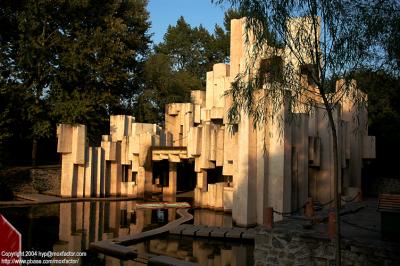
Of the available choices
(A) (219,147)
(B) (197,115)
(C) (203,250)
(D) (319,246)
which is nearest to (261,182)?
(C) (203,250)

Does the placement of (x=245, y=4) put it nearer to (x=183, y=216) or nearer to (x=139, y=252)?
(x=139, y=252)

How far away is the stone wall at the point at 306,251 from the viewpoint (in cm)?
812

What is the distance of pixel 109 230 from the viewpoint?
585 inches

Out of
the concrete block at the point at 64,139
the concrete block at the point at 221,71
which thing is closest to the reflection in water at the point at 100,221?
the concrete block at the point at 64,139

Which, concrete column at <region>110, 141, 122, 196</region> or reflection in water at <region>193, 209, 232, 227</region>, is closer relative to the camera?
reflection in water at <region>193, 209, 232, 227</region>

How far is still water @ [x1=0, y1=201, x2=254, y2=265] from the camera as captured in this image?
1158 centimetres

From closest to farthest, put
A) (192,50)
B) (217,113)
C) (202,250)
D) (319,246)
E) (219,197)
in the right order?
(319,246), (202,250), (219,197), (217,113), (192,50)

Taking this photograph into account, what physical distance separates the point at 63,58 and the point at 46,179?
7629mm

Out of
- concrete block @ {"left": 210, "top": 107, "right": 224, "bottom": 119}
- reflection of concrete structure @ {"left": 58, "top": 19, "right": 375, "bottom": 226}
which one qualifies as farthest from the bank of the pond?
concrete block @ {"left": 210, "top": 107, "right": 224, "bottom": 119}

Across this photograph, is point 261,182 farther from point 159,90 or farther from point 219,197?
point 159,90

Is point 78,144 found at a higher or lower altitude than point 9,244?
higher

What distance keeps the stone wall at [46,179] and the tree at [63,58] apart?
7.67 ft

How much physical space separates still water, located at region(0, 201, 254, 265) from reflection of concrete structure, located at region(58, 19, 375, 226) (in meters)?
2.12

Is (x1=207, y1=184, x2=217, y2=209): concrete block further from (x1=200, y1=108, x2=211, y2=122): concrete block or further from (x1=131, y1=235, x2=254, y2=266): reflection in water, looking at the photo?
(x1=131, y1=235, x2=254, y2=266): reflection in water
